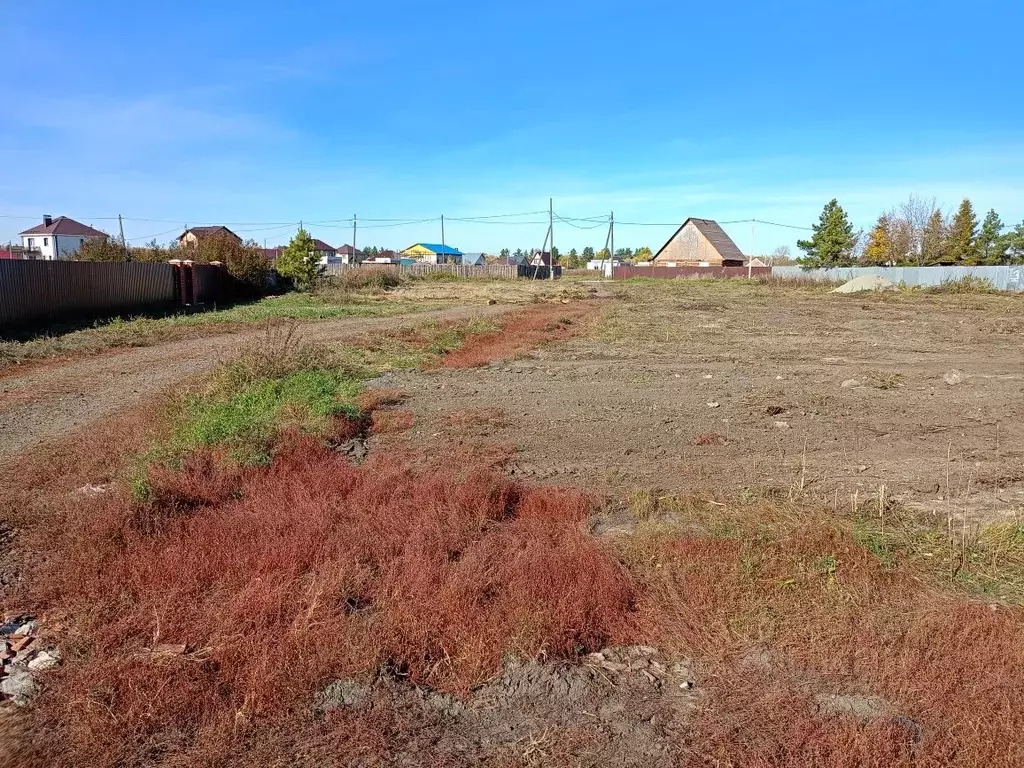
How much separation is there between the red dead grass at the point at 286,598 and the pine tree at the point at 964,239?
212 ft

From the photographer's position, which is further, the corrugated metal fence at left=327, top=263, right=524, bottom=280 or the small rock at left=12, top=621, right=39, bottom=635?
the corrugated metal fence at left=327, top=263, right=524, bottom=280

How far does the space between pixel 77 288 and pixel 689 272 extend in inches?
2166

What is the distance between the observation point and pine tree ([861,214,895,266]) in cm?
6214

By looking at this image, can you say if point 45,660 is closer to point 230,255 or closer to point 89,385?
point 89,385

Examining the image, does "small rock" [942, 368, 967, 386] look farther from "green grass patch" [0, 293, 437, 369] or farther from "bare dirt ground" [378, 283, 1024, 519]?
"green grass patch" [0, 293, 437, 369]

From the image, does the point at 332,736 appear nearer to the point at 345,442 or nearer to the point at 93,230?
the point at 345,442

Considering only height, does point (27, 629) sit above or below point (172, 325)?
below

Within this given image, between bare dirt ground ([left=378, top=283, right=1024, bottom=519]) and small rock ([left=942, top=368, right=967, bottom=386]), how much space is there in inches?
2.0

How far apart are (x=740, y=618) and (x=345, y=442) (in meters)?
4.75

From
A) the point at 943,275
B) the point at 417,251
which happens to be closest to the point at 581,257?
the point at 417,251

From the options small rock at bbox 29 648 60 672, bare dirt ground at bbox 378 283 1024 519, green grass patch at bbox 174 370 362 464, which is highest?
green grass patch at bbox 174 370 362 464

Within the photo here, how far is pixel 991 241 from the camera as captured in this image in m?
58.6

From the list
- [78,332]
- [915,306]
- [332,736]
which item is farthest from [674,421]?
[915,306]

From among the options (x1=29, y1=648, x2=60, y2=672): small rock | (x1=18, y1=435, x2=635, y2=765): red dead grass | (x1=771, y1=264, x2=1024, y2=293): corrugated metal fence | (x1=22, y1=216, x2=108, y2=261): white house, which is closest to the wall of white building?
(x1=22, y1=216, x2=108, y2=261): white house
